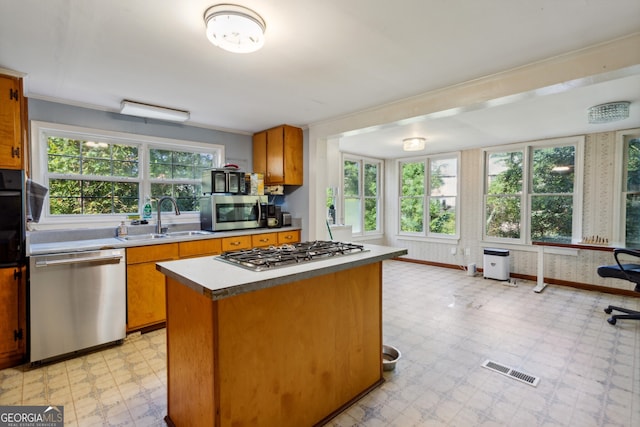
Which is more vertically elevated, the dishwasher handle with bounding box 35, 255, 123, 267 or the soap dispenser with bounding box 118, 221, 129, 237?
the soap dispenser with bounding box 118, 221, 129, 237

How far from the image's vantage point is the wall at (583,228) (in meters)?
4.28

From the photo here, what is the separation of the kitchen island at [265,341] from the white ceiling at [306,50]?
1408 mm

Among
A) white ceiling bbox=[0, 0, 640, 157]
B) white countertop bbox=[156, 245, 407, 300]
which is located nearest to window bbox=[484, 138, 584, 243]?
white ceiling bbox=[0, 0, 640, 157]

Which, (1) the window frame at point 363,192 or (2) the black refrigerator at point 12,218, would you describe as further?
(1) the window frame at point 363,192

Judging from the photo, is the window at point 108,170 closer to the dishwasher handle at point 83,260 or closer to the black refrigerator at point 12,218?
the black refrigerator at point 12,218

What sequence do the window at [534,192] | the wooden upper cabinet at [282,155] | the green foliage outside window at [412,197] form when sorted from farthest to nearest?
the green foliage outside window at [412,197] < the window at [534,192] < the wooden upper cabinet at [282,155]

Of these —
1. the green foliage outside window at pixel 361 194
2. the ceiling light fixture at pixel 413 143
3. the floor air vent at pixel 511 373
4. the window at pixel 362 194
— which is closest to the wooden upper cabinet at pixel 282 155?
the ceiling light fixture at pixel 413 143

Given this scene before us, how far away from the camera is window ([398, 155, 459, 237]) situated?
5918 mm

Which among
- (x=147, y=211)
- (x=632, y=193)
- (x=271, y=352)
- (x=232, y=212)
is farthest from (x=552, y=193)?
(x=147, y=211)

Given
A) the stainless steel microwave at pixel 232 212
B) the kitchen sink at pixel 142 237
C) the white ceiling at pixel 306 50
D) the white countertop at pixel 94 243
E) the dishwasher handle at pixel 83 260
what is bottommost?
the dishwasher handle at pixel 83 260

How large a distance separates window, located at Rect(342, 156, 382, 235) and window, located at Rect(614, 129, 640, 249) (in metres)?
3.89

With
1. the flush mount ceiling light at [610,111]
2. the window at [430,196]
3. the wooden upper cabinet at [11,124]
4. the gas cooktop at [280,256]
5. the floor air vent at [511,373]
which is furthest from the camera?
the window at [430,196]

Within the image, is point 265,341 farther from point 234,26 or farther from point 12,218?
point 12,218

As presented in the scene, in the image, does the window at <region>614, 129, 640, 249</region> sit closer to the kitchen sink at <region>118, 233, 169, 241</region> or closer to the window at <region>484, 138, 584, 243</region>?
the window at <region>484, 138, 584, 243</region>
